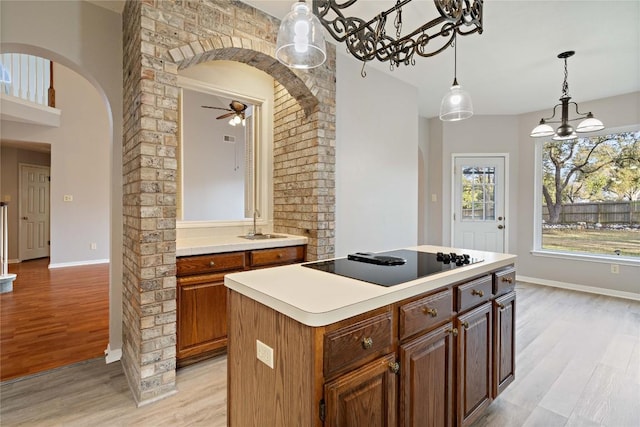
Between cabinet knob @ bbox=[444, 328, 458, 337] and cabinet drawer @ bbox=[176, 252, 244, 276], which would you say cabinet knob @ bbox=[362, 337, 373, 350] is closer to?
cabinet knob @ bbox=[444, 328, 458, 337]

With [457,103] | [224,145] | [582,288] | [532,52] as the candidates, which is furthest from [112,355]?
[582,288]

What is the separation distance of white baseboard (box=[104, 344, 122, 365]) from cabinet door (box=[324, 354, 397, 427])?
229cm

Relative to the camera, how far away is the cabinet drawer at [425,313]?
1249 mm

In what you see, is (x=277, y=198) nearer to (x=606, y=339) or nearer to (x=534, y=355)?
(x=534, y=355)

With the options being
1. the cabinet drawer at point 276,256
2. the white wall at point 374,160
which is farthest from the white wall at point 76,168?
the white wall at point 374,160

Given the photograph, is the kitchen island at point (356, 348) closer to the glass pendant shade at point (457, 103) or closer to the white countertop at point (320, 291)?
the white countertop at point (320, 291)

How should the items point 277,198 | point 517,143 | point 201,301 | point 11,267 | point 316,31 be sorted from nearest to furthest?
point 316,31 < point 201,301 < point 277,198 < point 517,143 < point 11,267

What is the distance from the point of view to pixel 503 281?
1871 millimetres

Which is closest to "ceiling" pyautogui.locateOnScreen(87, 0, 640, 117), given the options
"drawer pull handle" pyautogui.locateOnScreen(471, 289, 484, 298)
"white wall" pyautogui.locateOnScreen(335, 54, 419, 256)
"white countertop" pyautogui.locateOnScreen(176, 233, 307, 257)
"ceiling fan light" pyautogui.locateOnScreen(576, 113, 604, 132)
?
"white wall" pyautogui.locateOnScreen(335, 54, 419, 256)

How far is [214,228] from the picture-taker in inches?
125

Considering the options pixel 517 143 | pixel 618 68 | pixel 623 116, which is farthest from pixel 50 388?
pixel 623 116

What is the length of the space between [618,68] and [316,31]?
406cm

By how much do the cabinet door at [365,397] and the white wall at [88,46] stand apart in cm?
227

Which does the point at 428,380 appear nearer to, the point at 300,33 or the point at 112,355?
the point at 300,33
